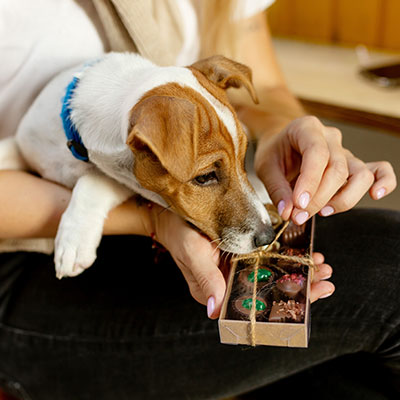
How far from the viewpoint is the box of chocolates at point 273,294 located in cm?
80

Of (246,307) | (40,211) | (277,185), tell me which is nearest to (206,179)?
(277,185)

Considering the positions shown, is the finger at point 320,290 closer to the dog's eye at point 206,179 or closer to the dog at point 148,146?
the dog at point 148,146

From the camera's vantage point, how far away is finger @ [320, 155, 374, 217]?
0.99m

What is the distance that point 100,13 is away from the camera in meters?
1.26

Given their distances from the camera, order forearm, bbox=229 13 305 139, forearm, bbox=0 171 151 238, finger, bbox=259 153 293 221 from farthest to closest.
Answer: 1. forearm, bbox=229 13 305 139
2. forearm, bbox=0 171 151 238
3. finger, bbox=259 153 293 221

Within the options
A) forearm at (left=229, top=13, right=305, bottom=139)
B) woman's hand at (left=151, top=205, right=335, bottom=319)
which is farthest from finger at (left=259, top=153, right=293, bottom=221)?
forearm at (left=229, top=13, right=305, bottom=139)

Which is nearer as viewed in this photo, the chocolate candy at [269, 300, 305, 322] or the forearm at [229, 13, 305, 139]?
the chocolate candy at [269, 300, 305, 322]

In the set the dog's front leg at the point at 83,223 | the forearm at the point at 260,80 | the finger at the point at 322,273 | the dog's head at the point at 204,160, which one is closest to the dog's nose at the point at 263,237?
the dog's head at the point at 204,160

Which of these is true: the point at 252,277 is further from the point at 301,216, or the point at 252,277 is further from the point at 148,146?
the point at 148,146

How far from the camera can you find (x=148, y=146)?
2.86 feet

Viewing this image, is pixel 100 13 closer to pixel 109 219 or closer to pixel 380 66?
pixel 109 219

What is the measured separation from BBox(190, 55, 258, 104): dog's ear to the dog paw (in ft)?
1.34

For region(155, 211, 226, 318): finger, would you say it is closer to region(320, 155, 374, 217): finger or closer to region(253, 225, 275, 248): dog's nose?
region(253, 225, 275, 248): dog's nose

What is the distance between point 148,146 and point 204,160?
4.8 inches
